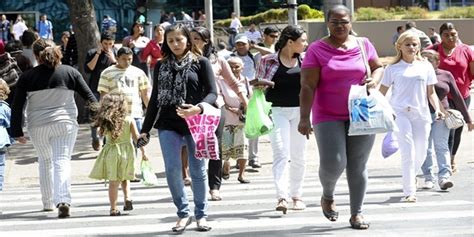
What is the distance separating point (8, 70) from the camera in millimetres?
12750

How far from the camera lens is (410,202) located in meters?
10.2

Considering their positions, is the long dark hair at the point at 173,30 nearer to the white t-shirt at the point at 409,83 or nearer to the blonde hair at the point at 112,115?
the blonde hair at the point at 112,115

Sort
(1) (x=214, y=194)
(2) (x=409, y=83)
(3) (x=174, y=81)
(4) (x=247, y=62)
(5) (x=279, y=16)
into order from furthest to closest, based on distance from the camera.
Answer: (5) (x=279, y=16)
(4) (x=247, y=62)
(1) (x=214, y=194)
(2) (x=409, y=83)
(3) (x=174, y=81)

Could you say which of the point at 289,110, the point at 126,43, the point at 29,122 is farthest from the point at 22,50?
the point at 289,110

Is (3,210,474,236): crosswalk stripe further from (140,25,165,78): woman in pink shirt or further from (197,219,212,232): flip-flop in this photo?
(140,25,165,78): woman in pink shirt

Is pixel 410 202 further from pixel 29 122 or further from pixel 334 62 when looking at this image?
pixel 29 122

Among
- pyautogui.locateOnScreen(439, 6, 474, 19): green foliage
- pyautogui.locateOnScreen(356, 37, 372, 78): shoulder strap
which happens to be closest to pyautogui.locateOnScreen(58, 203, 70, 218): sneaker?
pyautogui.locateOnScreen(356, 37, 372, 78): shoulder strap

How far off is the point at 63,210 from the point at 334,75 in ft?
10.6

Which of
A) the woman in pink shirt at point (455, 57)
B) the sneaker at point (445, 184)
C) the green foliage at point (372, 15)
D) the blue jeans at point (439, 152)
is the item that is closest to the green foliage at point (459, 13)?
the green foliage at point (372, 15)

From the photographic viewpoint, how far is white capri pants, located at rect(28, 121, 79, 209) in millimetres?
9961

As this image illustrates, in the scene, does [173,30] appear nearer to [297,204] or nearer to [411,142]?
[297,204]

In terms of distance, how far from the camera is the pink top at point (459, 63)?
12.3 metres

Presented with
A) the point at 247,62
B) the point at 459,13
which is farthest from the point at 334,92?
the point at 459,13

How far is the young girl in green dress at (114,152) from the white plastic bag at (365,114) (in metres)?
2.70
